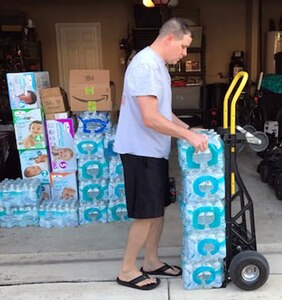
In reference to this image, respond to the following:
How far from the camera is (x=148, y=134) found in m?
2.25

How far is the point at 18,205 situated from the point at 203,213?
1.72 meters

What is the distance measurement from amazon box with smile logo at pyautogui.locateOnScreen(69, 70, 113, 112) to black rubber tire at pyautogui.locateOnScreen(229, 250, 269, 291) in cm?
174

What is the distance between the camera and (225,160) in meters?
2.23

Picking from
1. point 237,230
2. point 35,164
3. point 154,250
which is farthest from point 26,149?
point 237,230

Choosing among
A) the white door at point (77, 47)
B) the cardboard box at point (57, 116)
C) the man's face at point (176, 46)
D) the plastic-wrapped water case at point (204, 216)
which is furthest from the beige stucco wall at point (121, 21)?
the plastic-wrapped water case at point (204, 216)

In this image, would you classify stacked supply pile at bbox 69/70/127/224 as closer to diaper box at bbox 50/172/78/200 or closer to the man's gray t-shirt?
diaper box at bbox 50/172/78/200

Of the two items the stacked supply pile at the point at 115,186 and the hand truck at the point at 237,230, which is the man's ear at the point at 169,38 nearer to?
the hand truck at the point at 237,230

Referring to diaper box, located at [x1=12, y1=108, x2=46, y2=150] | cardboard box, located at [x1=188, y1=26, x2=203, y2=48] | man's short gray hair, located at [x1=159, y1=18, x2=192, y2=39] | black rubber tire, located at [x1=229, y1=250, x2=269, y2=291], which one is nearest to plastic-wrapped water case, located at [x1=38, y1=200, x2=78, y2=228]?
diaper box, located at [x1=12, y1=108, x2=46, y2=150]

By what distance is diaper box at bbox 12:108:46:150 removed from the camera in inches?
136

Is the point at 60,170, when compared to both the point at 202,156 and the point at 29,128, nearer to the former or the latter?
the point at 29,128

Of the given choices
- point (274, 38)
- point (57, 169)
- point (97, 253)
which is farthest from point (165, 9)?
point (97, 253)

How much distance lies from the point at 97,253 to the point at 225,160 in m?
1.18

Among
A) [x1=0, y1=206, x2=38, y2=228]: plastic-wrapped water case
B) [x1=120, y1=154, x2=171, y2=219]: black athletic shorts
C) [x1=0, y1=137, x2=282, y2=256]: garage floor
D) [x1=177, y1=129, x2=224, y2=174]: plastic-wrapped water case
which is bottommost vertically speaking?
[x1=0, y1=137, x2=282, y2=256]: garage floor

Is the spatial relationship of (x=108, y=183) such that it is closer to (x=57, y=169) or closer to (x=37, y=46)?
(x=57, y=169)
